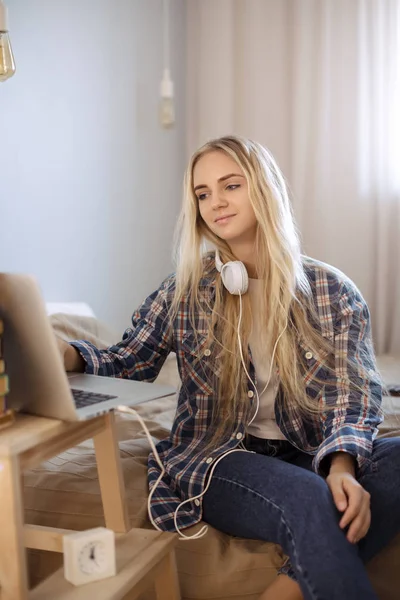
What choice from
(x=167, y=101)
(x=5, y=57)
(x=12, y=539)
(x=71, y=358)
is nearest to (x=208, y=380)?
(x=71, y=358)

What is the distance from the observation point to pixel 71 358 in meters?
1.20

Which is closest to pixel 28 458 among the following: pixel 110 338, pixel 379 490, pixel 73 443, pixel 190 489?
pixel 73 443

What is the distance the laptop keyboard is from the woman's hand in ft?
1.29

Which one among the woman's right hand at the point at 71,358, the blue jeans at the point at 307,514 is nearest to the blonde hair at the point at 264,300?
the blue jeans at the point at 307,514

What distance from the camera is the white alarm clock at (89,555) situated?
0.89 metres

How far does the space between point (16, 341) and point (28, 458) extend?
0.14m

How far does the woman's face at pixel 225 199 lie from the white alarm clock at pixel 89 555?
70 centimetres

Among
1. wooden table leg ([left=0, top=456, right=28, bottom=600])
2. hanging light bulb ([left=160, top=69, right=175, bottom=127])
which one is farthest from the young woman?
hanging light bulb ([left=160, top=69, right=175, bottom=127])

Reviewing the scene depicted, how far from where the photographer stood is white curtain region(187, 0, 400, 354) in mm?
2822

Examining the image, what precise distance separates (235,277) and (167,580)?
569 mm

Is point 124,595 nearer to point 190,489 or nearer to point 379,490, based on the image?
point 190,489

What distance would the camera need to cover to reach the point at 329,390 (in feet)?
4.33

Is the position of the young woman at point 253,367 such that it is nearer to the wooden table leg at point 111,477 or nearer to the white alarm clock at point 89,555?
the wooden table leg at point 111,477

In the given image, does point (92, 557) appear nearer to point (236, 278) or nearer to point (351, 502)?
point (351, 502)
